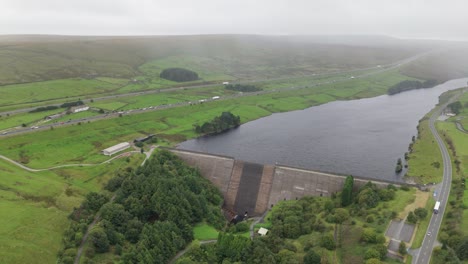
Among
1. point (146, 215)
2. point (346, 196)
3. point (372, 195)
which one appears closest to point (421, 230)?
point (372, 195)

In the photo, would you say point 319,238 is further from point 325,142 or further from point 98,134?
point 98,134

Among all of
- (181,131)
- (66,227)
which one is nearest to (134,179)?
(66,227)

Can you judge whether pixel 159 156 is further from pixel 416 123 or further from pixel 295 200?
pixel 416 123

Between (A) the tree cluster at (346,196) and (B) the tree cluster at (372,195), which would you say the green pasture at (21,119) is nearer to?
(A) the tree cluster at (346,196)

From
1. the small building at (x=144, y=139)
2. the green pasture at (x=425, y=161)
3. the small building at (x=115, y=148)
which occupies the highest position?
the green pasture at (x=425, y=161)

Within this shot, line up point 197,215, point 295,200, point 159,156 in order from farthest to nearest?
point 159,156
point 295,200
point 197,215

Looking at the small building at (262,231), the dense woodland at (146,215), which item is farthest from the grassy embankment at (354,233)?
the dense woodland at (146,215)
